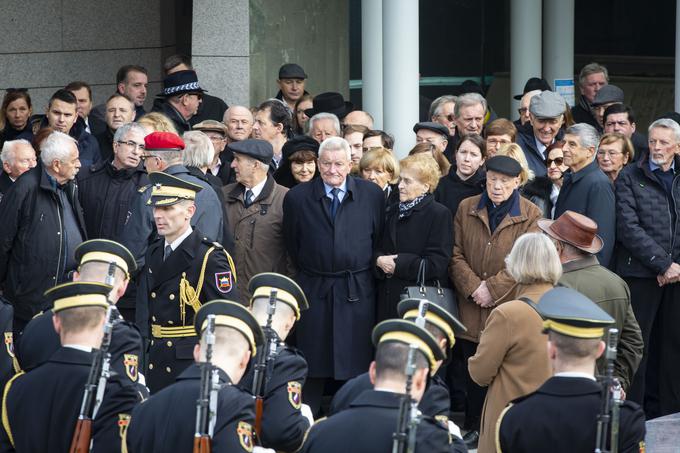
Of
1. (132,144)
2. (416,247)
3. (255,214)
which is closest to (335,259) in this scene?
(416,247)

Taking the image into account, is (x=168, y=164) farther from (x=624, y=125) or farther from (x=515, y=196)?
(x=624, y=125)

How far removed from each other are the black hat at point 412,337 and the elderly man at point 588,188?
3996mm

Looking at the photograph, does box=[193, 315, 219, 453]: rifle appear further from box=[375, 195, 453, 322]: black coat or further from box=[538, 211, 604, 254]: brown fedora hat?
box=[375, 195, 453, 322]: black coat

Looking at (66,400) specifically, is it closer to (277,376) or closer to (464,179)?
(277,376)

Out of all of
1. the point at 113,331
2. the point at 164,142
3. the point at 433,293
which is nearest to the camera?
the point at 113,331

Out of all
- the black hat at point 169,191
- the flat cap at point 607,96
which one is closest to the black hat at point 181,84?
the flat cap at point 607,96

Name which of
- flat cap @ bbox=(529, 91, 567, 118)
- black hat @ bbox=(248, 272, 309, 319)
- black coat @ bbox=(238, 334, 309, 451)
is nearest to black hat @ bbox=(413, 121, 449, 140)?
flat cap @ bbox=(529, 91, 567, 118)

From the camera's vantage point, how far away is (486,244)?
27.2ft

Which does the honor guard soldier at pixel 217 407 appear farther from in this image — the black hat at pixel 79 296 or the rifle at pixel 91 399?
the black hat at pixel 79 296

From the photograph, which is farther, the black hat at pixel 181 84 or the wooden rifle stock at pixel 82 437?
the black hat at pixel 181 84

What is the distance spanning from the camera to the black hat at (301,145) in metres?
9.21

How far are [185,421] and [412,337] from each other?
0.89m

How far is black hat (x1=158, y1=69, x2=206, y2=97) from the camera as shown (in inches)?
412

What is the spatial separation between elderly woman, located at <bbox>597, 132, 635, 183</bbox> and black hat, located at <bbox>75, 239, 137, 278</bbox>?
4.08 m
